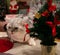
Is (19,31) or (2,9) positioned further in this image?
(2,9)

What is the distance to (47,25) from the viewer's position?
3.21 feet

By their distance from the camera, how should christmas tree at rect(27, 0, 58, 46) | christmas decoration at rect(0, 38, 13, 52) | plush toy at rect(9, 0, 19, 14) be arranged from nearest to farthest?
christmas tree at rect(27, 0, 58, 46), christmas decoration at rect(0, 38, 13, 52), plush toy at rect(9, 0, 19, 14)

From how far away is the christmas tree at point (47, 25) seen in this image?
3.18ft

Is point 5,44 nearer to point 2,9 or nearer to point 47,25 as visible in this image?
point 47,25

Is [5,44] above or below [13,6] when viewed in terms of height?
below

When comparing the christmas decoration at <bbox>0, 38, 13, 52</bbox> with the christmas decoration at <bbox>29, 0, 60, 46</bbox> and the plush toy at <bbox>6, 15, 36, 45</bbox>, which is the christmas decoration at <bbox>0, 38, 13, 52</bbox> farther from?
the christmas decoration at <bbox>29, 0, 60, 46</bbox>

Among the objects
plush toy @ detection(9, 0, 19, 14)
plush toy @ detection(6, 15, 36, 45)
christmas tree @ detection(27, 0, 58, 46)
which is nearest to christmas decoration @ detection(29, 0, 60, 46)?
christmas tree @ detection(27, 0, 58, 46)

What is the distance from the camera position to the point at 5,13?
1.80 m

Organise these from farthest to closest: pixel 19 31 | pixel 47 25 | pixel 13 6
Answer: pixel 13 6 < pixel 19 31 < pixel 47 25

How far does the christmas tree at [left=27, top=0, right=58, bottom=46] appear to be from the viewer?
0.97m

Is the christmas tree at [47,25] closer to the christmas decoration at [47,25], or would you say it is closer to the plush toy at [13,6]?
the christmas decoration at [47,25]

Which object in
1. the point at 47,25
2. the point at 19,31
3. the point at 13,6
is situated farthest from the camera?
the point at 13,6

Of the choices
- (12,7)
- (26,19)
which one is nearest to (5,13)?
(12,7)

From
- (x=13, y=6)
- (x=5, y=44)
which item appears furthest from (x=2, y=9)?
(x=5, y=44)
